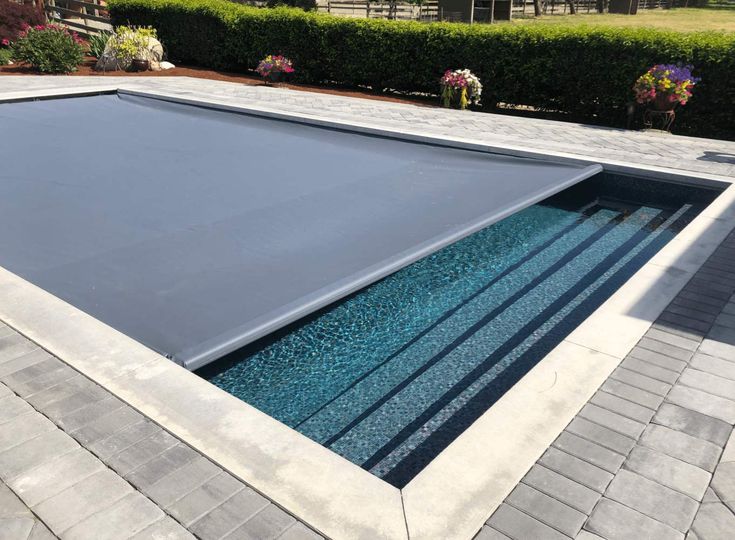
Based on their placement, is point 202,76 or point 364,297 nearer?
point 364,297

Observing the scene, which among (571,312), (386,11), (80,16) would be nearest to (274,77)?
(80,16)

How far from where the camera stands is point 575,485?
10.7ft

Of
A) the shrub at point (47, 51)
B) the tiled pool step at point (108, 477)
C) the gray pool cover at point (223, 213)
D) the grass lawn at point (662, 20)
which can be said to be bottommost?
the tiled pool step at point (108, 477)

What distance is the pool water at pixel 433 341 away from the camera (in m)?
4.75

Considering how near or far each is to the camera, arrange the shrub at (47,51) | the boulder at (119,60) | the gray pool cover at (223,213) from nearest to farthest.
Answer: the gray pool cover at (223,213) → the shrub at (47,51) → the boulder at (119,60)

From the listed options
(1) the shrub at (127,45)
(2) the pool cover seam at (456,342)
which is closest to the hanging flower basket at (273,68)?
(1) the shrub at (127,45)

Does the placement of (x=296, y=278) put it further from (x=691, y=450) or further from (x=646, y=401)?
(x=691, y=450)

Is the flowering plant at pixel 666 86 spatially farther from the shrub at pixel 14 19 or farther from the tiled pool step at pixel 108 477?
the shrub at pixel 14 19

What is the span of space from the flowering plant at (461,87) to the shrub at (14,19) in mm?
16817

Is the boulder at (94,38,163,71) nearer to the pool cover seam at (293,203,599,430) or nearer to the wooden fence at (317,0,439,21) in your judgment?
the pool cover seam at (293,203,599,430)

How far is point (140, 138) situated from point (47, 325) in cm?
816

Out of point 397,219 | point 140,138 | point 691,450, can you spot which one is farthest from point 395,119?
point 691,450

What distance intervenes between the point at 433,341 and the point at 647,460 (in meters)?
2.63

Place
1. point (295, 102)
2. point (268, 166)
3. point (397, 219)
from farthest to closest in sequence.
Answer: point (295, 102), point (268, 166), point (397, 219)
